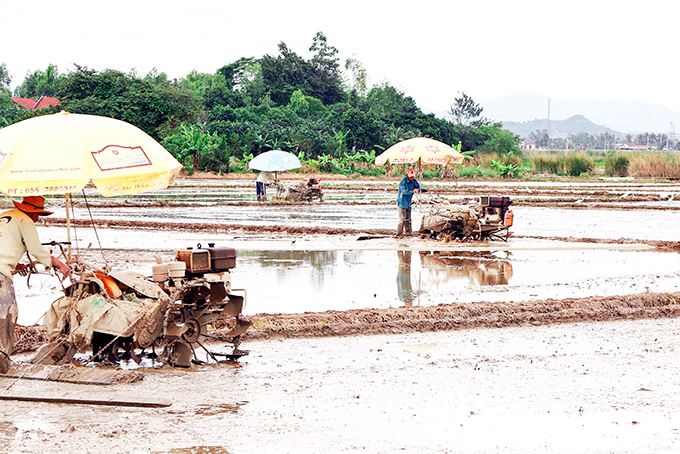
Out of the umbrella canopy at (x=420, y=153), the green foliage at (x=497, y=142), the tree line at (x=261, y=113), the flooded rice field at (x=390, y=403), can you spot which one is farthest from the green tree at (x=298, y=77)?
the flooded rice field at (x=390, y=403)

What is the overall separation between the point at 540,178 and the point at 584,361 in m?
50.1

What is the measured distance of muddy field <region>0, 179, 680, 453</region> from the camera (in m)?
5.97

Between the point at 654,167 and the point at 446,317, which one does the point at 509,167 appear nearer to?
the point at 654,167

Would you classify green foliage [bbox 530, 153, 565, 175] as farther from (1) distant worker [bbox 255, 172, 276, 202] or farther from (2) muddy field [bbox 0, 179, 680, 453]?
(2) muddy field [bbox 0, 179, 680, 453]

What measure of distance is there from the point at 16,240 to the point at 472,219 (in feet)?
39.4


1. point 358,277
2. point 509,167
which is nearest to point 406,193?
point 358,277

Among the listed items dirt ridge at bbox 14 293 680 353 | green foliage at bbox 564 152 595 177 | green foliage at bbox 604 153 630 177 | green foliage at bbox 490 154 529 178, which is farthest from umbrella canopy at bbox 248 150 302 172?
green foliage at bbox 604 153 630 177

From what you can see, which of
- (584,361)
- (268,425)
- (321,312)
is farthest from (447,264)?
(268,425)

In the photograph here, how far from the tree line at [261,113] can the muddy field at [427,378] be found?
41601mm

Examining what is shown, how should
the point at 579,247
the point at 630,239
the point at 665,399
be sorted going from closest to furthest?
the point at 665,399
the point at 579,247
the point at 630,239

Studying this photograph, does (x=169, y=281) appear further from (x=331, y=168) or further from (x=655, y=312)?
(x=331, y=168)

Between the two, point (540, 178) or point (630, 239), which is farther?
point (540, 178)

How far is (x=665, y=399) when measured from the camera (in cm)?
699

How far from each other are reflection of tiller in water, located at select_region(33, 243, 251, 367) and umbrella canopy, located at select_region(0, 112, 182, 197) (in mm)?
919
